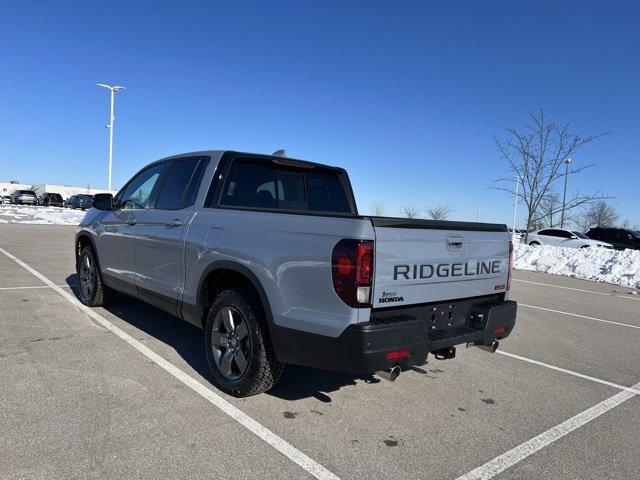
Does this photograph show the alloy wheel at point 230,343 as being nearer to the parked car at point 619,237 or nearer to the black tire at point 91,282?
the black tire at point 91,282

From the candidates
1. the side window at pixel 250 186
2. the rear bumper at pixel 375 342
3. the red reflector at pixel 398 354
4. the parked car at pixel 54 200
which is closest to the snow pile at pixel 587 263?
the rear bumper at pixel 375 342

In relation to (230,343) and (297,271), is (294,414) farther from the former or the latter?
(297,271)

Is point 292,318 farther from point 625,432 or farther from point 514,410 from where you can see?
point 625,432

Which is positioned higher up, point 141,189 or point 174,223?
point 141,189

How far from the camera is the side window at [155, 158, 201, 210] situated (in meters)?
4.66

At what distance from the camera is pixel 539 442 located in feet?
11.1

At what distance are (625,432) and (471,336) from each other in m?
1.31

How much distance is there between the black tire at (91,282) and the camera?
629cm

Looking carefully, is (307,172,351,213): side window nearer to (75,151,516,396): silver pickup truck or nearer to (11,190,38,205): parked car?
(75,151,516,396): silver pickup truck

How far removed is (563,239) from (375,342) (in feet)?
84.2

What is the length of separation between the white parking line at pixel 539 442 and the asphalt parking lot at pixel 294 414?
10 millimetres

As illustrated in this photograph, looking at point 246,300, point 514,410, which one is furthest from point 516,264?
point 246,300

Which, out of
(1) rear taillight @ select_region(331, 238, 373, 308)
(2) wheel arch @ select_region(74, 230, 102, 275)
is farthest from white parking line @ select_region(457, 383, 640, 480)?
(2) wheel arch @ select_region(74, 230, 102, 275)

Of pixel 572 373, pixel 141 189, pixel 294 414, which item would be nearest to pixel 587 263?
pixel 572 373
